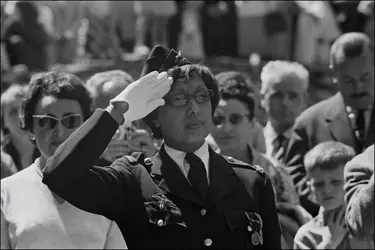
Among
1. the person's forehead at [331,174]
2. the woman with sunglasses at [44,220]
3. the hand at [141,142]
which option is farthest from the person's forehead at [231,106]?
the woman with sunglasses at [44,220]

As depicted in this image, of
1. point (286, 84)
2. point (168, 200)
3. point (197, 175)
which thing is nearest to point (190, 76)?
point (197, 175)

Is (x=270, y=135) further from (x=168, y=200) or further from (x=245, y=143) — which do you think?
(x=168, y=200)

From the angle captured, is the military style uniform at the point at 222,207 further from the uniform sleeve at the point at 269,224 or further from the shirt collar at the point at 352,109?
the shirt collar at the point at 352,109

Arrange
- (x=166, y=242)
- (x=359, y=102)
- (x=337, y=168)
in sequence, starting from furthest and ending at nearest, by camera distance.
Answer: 1. (x=359, y=102)
2. (x=337, y=168)
3. (x=166, y=242)

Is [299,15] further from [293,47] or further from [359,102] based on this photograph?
[359,102]

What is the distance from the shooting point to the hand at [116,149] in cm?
538

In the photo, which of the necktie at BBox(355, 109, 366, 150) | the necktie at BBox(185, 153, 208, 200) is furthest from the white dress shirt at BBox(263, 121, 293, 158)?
the necktie at BBox(185, 153, 208, 200)

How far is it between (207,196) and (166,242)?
0.82 feet

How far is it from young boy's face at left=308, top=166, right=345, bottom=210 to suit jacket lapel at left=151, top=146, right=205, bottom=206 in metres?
1.62

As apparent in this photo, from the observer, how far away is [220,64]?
34.4 feet

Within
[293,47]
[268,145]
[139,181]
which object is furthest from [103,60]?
[139,181]

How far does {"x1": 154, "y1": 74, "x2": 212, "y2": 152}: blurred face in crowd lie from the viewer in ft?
13.3

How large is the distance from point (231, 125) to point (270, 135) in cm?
125

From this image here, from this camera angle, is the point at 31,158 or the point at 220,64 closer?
the point at 31,158
